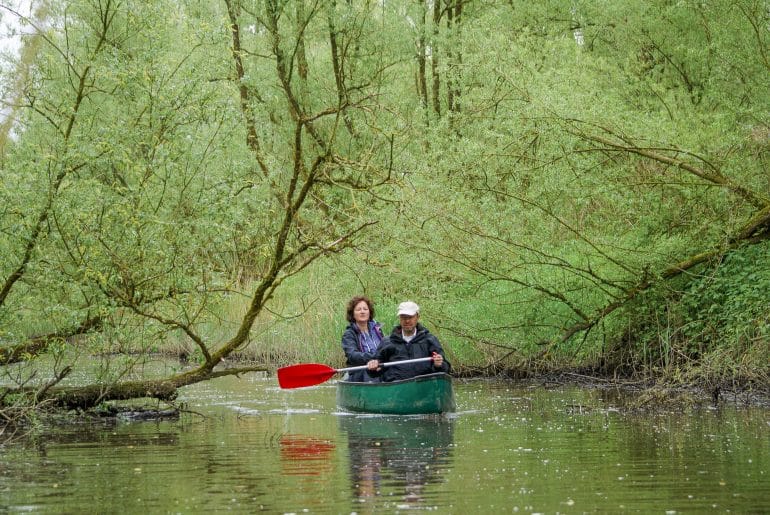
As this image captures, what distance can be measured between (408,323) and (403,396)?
0.86 metres

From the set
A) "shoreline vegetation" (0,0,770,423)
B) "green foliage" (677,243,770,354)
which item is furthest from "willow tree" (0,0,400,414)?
"green foliage" (677,243,770,354)

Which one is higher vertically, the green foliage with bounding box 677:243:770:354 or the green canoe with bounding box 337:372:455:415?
the green foliage with bounding box 677:243:770:354

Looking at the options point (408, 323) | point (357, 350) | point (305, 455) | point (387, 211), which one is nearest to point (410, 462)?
point (305, 455)

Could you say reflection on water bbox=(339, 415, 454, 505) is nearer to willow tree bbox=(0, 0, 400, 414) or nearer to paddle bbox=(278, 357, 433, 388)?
paddle bbox=(278, 357, 433, 388)

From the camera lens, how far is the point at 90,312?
11094 millimetres

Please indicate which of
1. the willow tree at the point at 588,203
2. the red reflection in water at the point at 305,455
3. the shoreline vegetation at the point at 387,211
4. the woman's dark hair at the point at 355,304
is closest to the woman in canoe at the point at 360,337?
the woman's dark hair at the point at 355,304

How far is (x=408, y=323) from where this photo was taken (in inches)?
520

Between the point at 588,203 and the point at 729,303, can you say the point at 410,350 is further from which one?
the point at 729,303

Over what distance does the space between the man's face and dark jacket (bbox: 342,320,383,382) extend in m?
0.57

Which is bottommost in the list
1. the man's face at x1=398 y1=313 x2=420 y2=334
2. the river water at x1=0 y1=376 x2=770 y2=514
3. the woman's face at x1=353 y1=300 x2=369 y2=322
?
the river water at x1=0 y1=376 x2=770 y2=514

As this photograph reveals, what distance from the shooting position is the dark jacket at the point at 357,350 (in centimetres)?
1379

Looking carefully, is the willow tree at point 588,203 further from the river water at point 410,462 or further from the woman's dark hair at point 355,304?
the river water at point 410,462

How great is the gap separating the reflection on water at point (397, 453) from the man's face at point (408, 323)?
1035 millimetres

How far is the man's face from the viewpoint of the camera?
13133mm
